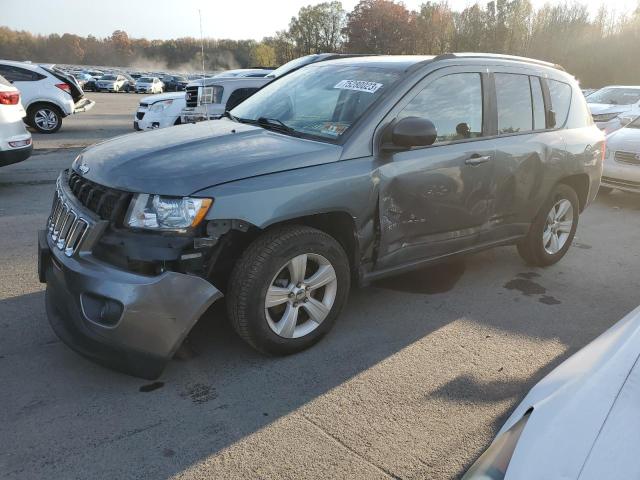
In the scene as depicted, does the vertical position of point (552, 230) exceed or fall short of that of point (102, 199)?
it falls short

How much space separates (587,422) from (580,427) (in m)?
0.03

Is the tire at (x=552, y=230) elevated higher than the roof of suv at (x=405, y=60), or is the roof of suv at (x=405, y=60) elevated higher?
the roof of suv at (x=405, y=60)

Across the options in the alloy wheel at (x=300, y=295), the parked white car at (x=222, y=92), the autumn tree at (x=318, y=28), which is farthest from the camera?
the autumn tree at (x=318, y=28)

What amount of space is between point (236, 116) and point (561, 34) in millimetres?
59320

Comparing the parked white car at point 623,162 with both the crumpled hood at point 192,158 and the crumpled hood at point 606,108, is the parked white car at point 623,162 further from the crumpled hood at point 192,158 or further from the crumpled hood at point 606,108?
the crumpled hood at point 192,158

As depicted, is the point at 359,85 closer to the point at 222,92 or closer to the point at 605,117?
the point at 222,92

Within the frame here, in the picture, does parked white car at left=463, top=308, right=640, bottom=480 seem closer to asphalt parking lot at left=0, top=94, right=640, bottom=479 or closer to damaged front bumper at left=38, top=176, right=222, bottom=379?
asphalt parking lot at left=0, top=94, right=640, bottom=479

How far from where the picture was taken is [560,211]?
16.5 feet

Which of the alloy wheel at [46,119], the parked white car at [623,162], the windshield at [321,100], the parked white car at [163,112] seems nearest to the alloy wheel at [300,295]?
the windshield at [321,100]

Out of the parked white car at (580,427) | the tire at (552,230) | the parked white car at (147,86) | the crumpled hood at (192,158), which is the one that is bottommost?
the tire at (552,230)

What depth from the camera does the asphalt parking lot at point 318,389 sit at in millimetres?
2459

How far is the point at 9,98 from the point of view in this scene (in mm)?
6832

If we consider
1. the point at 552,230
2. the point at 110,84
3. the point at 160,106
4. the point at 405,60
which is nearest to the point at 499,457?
the point at 405,60

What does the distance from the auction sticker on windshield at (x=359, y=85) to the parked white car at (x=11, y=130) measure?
492cm
